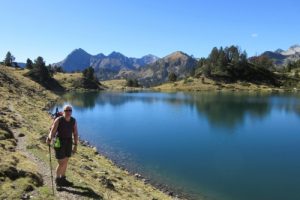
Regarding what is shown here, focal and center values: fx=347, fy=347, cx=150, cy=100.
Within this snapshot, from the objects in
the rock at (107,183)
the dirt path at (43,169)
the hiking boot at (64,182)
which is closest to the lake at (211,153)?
the rock at (107,183)

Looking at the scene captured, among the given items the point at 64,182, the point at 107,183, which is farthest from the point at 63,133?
the point at 107,183

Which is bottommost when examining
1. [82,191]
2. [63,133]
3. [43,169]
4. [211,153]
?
[211,153]

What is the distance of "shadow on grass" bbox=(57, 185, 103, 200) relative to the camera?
65.4 feet

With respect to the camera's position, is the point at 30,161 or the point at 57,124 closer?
the point at 57,124

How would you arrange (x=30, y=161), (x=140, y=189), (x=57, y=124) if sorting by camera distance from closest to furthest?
1. (x=57, y=124)
2. (x=30, y=161)
3. (x=140, y=189)

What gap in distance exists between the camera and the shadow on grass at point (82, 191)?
19.9 metres

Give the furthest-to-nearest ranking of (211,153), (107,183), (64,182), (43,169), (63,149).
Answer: (211,153)
(107,183)
(43,169)
(64,182)
(63,149)

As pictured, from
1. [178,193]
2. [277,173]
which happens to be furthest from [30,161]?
[277,173]

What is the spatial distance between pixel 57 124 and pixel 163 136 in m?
46.3

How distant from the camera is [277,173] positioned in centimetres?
3962

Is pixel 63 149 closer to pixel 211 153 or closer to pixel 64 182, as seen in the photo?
pixel 64 182

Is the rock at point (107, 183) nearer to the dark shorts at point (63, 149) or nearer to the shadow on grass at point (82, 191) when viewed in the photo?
the shadow on grass at point (82, 191)

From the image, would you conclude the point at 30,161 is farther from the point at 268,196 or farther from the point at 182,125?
the point at 182,125

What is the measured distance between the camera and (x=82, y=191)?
67.4 feet
